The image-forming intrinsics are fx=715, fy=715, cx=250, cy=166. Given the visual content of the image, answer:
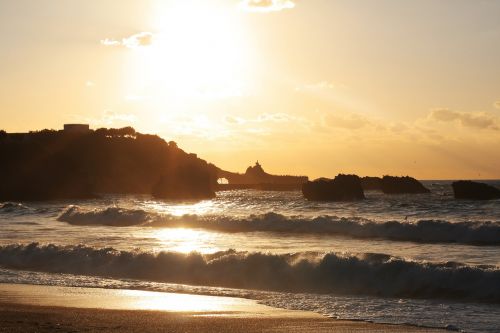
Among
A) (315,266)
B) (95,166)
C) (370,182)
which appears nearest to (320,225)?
(315,266)

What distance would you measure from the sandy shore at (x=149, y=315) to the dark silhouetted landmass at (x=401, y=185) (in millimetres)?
106707

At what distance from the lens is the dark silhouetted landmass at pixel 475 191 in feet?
269

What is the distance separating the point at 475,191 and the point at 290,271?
68.7m

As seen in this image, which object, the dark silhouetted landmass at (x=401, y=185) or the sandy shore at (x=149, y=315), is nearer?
the sandy shore at (x=149, y=315)

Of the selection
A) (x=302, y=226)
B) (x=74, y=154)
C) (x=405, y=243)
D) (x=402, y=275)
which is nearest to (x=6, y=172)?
(x=74, y=154)

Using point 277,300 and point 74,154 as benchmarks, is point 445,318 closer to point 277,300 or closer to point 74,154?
point 277,300

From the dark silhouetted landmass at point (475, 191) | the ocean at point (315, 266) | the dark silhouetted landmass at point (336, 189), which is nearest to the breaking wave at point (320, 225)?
the ocean at point (315, 266)

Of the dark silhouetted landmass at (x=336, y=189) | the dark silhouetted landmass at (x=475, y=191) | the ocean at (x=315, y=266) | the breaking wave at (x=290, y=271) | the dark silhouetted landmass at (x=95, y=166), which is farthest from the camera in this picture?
the dark silhouetted landmass at (x=95, y=166)

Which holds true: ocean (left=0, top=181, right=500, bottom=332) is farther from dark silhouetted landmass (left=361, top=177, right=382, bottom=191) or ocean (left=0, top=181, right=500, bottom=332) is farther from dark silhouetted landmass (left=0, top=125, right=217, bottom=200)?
dark silhouetted landmass (left=361, top=177, right=382, bottom=191)

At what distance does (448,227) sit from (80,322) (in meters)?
23.2

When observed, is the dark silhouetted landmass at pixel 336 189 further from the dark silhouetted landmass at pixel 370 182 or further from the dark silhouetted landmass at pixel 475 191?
the dark silhouetted landmass at pixel 370 182

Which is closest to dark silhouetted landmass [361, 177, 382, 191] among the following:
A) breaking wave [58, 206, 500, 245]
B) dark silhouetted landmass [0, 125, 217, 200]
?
dark silhouetted landmass [0, 125, 217, 200]

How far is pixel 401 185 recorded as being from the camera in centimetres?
12244

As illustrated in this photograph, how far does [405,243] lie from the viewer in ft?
95.4
